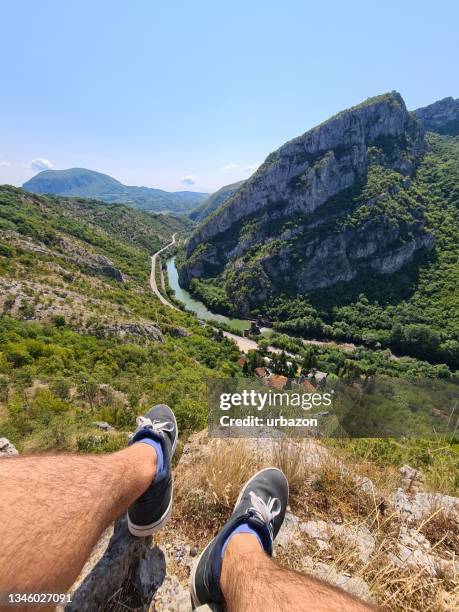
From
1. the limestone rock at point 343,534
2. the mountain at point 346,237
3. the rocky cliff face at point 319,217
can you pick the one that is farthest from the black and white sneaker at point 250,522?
the rocky cliff face at point 319,217

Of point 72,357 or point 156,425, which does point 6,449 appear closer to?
point 156,425

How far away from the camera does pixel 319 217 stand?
80.7 m

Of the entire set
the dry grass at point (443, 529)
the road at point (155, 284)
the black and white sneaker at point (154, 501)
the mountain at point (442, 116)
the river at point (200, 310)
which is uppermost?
the mountain at point (442, 116)

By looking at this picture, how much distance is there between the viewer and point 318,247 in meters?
76.9

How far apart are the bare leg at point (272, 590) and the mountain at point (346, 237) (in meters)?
56.2

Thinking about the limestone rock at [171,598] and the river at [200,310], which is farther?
the river at [200,310]

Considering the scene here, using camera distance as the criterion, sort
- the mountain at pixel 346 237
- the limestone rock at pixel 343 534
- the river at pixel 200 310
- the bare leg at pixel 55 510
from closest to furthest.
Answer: the bare leg at pixel 55 510, the limestone rock at pixel 343 534, the river at pixel 200 310, the mountain at pixel 346 237

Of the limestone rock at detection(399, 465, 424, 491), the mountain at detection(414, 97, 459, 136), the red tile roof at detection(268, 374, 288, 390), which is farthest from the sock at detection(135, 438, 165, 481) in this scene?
the mountain at detection(414, 97, 459, 136)

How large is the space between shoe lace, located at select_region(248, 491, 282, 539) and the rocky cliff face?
219 feet

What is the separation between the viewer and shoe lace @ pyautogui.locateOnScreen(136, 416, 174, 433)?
257 cm

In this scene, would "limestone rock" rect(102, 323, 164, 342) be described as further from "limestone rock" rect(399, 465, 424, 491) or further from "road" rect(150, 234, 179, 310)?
"road" rect(150, 234, 179, 310)

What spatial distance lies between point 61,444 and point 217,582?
9.59 feet

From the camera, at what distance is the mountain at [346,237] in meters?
62.4

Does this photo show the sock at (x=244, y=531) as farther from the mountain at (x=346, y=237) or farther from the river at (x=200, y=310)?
the mountain at (x=346, y=237)
